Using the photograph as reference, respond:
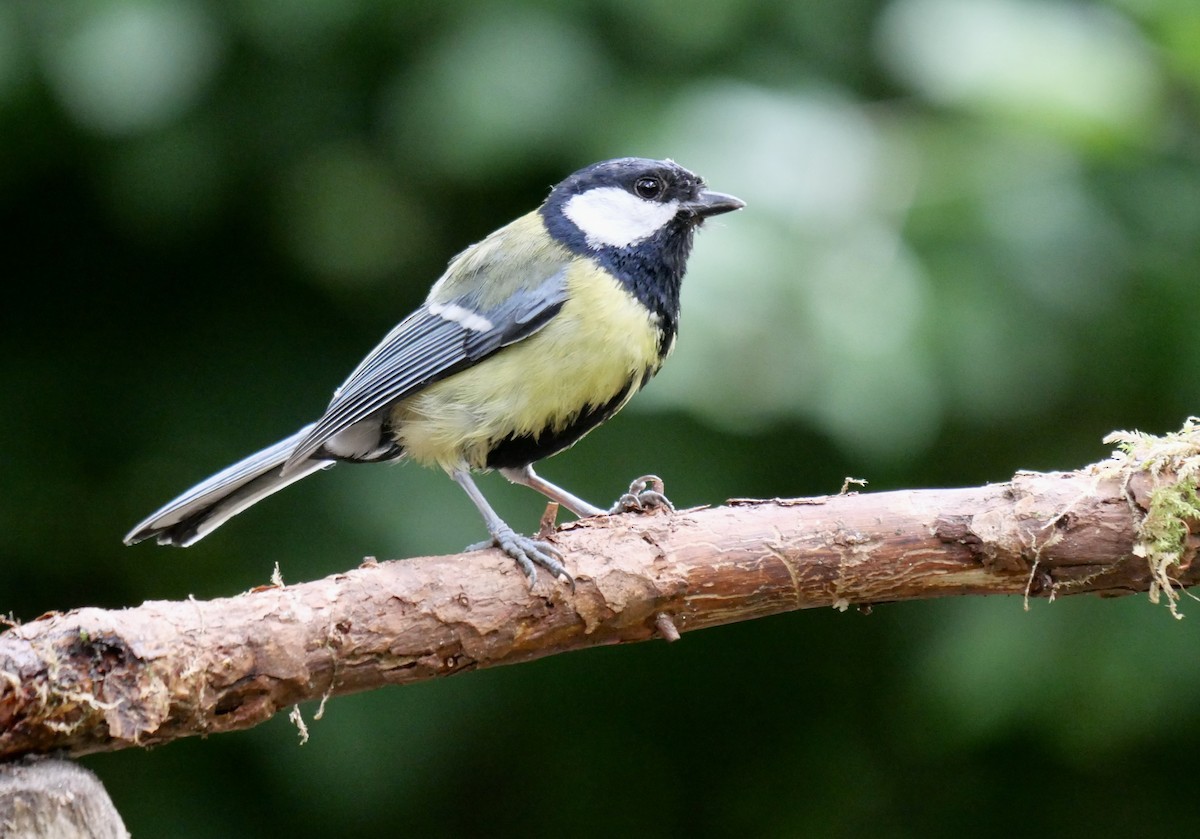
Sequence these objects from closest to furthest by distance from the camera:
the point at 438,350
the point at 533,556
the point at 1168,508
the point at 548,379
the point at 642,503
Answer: the point at 1168,508 < the point at 533,556 < the point at 642,503 < the point at 548,379 < the point at 438,350

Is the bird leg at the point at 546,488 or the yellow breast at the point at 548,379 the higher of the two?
the yellow breast at the point at 548,379

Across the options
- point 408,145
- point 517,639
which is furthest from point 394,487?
point 517,639

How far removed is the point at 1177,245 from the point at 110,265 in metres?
2.61

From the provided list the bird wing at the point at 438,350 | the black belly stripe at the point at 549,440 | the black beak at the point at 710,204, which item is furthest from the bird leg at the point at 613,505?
the black beak at the point at 710,204

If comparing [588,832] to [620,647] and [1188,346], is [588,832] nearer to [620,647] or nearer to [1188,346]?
[620,647]

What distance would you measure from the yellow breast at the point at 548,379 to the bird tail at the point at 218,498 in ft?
1.03

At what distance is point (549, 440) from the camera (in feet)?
8.00

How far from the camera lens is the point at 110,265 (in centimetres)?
323

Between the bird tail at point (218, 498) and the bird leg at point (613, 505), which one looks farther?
the bird tail at point (218, 498)

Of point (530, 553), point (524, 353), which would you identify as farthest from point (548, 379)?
point (530, 553)

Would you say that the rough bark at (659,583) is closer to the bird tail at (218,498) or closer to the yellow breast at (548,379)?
the yellow breast at (548,379)

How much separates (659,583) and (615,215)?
1.02 metres

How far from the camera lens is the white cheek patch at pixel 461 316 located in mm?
2484

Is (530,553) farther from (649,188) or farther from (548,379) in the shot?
(649,188)
